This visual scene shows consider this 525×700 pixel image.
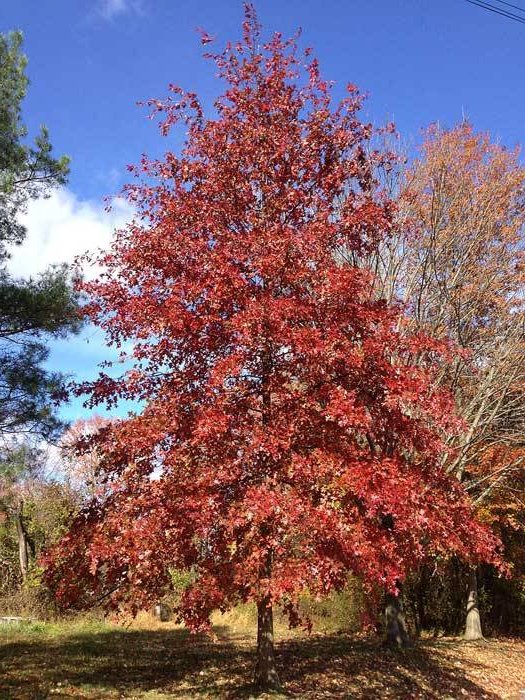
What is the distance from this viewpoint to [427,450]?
7625mm

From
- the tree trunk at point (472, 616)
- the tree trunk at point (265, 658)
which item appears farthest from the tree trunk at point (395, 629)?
the tree trunk at point (265, 658)

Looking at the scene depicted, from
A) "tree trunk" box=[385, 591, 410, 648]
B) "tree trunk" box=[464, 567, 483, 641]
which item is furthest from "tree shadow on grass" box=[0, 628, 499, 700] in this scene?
"tree trunk" box=[464, 567, 483, 641]

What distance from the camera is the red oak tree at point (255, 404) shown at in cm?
611

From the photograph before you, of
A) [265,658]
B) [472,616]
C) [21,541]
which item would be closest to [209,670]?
[265,658]

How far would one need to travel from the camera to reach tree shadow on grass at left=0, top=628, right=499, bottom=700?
8.41 meters

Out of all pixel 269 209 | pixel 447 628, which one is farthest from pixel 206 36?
pixel 447 628

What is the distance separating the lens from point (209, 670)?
10102 millimetres

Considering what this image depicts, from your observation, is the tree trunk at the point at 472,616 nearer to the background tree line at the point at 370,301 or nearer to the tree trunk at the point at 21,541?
the background tree line at the point at 370,301

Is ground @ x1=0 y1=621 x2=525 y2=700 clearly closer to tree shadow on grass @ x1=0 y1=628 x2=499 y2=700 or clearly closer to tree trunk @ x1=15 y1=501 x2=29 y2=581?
tree shadow on grass @ x1=0 y1=628 x2=499 y2=700

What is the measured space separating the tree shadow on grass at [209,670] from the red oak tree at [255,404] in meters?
1.72

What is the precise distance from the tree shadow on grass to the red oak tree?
1.72 metres

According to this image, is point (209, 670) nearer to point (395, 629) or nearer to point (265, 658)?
point (265, 658)

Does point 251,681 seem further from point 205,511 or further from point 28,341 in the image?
point 28,341

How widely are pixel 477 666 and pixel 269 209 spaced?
10361mm
